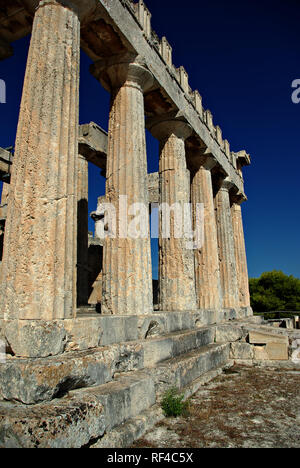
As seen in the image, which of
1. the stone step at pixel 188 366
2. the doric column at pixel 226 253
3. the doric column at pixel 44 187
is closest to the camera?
the doric column at pixel 44 187

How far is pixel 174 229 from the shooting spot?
8.59 metres

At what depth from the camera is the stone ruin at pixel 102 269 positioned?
324cm

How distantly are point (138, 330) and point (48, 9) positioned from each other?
16.1 ft

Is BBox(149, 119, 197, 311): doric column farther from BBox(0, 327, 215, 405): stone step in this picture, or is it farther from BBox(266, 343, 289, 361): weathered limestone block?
BBox(0, 327, 215, 405): stone step

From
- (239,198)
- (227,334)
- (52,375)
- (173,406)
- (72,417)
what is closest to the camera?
(72,417)

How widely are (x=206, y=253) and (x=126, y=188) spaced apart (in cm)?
535

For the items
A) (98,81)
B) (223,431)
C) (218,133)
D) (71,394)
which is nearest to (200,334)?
(223,431)

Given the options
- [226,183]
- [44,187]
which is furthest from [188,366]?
[226,183]

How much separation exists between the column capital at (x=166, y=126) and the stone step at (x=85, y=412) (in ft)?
20.9

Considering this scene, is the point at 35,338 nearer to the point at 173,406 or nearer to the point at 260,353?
the point at 173,406

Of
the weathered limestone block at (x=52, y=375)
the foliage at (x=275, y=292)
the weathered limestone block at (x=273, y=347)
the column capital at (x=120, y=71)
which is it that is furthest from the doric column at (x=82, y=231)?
the foliage at (x=275, y=292)

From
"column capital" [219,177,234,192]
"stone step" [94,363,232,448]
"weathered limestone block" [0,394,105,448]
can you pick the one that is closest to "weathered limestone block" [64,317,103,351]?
"weathered limestone block" [0,394,105,448]

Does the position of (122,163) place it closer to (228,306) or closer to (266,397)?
(266,397)

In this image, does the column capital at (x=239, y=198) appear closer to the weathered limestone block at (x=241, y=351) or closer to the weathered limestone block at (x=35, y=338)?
the weathered limestone block at (x=241, y=351)
